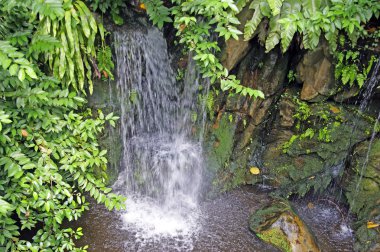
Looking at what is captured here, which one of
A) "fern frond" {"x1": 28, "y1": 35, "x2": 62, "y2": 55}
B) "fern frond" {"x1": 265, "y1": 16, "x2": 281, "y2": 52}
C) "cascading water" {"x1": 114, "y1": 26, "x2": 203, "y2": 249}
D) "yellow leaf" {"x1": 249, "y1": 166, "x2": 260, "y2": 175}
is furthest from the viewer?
"yellow leaf" {"x1": 249, "y1": 166, "x2": 260, "y2": 175}

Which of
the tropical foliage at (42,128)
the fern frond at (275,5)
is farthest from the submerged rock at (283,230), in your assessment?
the fern frond at (275,5)

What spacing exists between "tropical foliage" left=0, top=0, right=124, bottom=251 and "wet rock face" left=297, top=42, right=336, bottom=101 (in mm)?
3429

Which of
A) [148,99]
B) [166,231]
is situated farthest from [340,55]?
[166,231]

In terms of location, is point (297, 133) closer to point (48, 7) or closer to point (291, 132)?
point (291, 132)

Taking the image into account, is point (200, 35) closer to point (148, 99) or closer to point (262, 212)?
point (148, 99)

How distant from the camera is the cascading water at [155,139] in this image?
557 cm

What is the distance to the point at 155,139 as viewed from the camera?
6375mm

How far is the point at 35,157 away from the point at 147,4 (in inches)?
110

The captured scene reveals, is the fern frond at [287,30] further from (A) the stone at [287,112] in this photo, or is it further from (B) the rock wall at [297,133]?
(A) the stone at [287,112]

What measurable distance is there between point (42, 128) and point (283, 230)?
12.9 feet

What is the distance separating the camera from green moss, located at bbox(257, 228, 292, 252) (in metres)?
4.89

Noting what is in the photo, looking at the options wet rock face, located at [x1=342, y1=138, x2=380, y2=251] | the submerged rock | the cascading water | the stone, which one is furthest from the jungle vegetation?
the submerged rock

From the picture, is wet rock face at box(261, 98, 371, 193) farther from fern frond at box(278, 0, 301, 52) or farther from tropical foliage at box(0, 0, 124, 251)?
tropical foliage at box(0, 0, 124, 251)

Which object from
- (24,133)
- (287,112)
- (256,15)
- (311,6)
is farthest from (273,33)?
(24,133)
